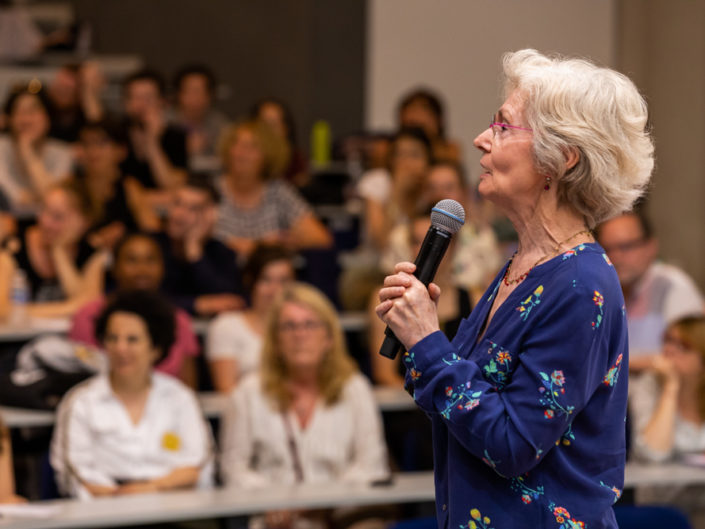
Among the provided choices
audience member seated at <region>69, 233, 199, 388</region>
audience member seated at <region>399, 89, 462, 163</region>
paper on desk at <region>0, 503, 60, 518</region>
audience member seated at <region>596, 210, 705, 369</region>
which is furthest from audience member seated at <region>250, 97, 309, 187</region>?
paper on desk at <region>0, 503, 60, 518</region>

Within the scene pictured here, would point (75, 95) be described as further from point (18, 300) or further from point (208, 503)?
point (208, 503)

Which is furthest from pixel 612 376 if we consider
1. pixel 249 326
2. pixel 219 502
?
pixel 249 326

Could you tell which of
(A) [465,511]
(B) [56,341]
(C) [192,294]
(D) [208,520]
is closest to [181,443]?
(D) [208,520]

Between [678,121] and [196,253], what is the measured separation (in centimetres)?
308

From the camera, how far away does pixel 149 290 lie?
3828 mm

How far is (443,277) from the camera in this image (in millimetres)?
3932

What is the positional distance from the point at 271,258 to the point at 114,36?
15.6ft

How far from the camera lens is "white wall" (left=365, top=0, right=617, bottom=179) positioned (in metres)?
7.18

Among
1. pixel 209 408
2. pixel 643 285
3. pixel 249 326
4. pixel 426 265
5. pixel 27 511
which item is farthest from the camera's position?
pixel 643 285

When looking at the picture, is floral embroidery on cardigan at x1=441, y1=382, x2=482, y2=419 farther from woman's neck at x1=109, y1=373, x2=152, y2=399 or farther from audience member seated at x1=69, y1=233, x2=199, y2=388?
audience member seated at x1=69, y1=233, x2=199, y2=388

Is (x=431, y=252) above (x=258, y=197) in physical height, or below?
above

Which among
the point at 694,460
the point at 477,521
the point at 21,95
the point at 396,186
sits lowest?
the point at 694,460

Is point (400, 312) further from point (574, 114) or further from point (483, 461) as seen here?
point (574, 114)

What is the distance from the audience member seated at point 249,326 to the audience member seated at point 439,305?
0.44 metres
